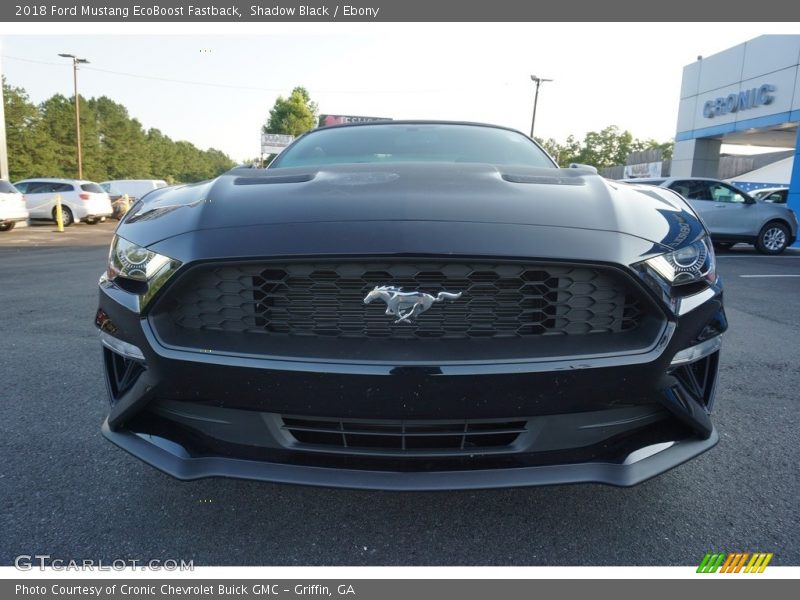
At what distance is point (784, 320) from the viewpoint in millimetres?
4730

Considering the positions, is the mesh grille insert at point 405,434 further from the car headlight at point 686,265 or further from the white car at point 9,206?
the white car at point 9,206

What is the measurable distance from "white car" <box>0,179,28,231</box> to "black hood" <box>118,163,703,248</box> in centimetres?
1479

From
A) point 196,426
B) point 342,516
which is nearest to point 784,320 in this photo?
point 342,516

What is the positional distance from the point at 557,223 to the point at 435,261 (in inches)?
14.5

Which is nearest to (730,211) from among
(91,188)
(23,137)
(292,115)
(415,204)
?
(415,204)

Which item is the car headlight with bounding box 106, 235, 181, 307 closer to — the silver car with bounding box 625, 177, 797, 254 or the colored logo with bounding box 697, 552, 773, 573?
the colored logo with bounding box 697, 552, 773, 573

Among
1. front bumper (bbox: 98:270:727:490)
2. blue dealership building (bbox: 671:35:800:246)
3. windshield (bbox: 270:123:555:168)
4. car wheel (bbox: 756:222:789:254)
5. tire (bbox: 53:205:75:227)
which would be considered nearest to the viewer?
front bumper (bbox: 98:270:727:490)

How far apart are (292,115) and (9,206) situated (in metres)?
37.8

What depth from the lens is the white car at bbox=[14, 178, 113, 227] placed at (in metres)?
16.7

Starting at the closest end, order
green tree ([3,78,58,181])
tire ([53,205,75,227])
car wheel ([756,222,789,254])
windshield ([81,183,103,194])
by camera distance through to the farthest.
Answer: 1. car wheel ([756,222,789,254])
2. tire ([53,205,75,227])
3. windshield ([81,183,103,194])
4. green tree ([3,78,58,181])

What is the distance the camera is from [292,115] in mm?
48625

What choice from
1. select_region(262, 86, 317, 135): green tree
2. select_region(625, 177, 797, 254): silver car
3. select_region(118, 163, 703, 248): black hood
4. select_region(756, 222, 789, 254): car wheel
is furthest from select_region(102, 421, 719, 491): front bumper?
select_region(262, 86, 317, 135): green tree

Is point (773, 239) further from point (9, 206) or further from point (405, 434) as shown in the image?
point (9, 206)

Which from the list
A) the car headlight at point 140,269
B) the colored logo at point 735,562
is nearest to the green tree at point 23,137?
the car headlight at point 140,269
